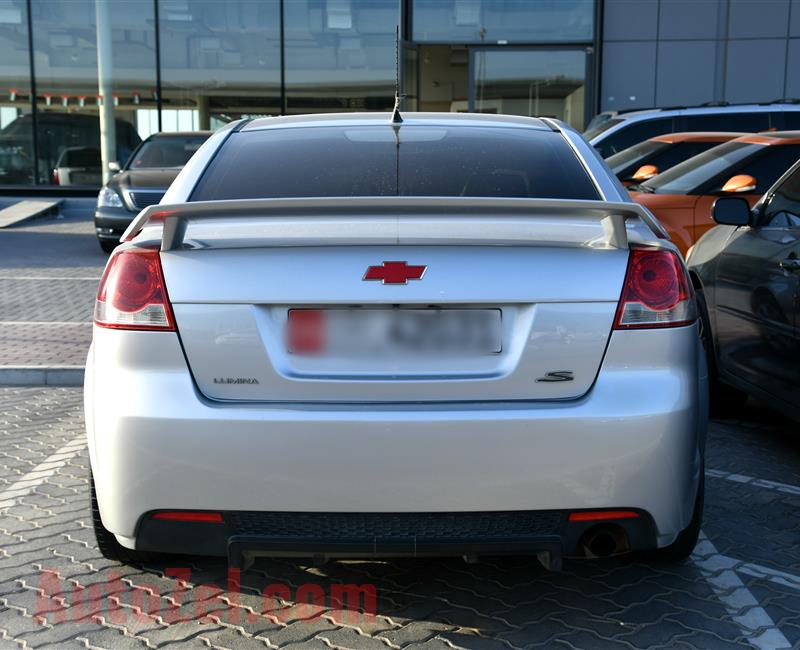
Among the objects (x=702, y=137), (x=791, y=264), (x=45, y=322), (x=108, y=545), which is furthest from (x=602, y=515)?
(x=702, y=137)

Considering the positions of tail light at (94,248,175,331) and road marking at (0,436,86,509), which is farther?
road marking at (0,436,86,509)

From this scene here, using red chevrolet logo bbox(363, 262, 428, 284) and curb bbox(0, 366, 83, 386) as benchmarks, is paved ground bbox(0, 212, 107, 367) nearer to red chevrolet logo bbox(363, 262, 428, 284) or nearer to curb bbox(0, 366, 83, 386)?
curb bbox(0, 366, 83, 386)

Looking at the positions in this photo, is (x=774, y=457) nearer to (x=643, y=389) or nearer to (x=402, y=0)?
(x=643, y=389)

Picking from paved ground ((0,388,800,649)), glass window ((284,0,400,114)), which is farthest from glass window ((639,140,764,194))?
glass window ((284,0,400,114))

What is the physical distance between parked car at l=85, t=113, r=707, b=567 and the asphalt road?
1.29 ft

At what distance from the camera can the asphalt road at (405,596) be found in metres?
3.13

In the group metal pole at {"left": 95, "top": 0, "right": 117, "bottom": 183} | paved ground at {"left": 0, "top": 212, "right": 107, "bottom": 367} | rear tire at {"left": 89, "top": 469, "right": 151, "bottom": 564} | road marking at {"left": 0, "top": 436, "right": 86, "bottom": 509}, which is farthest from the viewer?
metal pole at {"left": 95, "top": 0, "right": 117, "bottom": 183}

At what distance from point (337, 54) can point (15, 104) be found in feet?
22.1

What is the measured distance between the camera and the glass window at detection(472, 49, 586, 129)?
20.3m

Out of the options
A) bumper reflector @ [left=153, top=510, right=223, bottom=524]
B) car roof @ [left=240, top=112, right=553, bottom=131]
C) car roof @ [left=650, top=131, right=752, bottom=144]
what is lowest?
bumper reflector @ [left=153, top=510, right=223, bottom=524]

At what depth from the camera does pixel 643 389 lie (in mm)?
2885

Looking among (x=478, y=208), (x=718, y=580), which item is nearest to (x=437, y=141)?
(x=478, y=208)

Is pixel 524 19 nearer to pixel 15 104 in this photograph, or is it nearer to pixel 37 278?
pixel 15 104

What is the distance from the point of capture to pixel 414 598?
11.2ft
